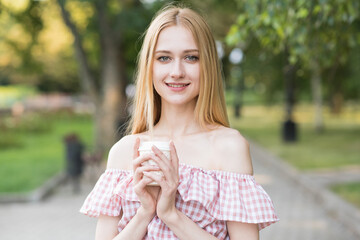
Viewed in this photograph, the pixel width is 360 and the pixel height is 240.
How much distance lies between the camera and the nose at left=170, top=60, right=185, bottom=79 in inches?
88.5

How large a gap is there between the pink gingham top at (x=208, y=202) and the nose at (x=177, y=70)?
40cm

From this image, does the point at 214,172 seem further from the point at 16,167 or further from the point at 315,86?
the point at 315,86

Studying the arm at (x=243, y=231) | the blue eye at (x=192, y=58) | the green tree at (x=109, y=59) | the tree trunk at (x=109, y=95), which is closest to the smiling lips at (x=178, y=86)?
the blue eye at (x=192, y=58)

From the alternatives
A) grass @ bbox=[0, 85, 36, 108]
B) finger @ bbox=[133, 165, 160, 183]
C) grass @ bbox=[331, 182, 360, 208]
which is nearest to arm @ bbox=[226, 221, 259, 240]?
finger @ bbox=[133, 165, 160, 183]

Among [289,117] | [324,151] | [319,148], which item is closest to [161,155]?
[324,151]

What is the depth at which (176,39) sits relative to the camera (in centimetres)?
228

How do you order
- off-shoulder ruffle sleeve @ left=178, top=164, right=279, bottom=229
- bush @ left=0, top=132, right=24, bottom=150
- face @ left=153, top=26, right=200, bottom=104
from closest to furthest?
off-shoulder ruffle sleeve @ left=178, top=164, right=279, bottom=229 → face @ left=153, top=26, right=200, bottom=104 → bush @ left=0, top=132, right=24, bottom=150

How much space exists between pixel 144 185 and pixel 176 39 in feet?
2.21

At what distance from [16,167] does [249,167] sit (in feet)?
43.4

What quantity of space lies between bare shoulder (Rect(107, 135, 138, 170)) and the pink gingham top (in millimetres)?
80

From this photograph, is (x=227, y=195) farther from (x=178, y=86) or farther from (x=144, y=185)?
(x=178, y=86)

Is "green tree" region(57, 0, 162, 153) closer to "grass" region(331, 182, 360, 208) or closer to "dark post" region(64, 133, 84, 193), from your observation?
"dark post" region(64, 133, 84, 193)

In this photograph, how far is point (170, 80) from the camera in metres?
2.29

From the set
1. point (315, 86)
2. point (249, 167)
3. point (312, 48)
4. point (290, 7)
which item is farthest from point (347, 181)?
point (315, 86)
